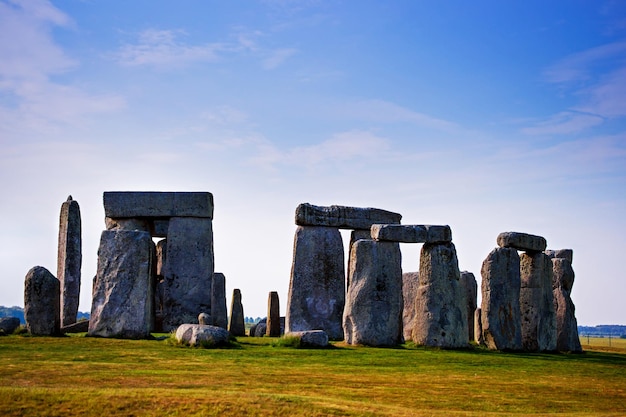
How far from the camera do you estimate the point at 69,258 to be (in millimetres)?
26688

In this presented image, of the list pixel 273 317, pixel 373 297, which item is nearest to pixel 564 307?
pixel 373 297

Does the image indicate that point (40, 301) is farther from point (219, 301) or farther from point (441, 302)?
point (441, 302)

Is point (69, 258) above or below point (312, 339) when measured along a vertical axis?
above

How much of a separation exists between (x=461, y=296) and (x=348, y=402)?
843 centimetres

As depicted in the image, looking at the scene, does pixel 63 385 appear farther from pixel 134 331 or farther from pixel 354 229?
pixel 354 229

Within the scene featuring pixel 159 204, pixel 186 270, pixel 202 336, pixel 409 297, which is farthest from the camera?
pixel 409 297

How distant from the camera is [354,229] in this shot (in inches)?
1014

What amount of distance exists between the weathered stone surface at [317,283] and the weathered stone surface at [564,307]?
5382mm

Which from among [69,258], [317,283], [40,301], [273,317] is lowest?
[273,317]

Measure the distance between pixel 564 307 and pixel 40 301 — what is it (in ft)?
40.6

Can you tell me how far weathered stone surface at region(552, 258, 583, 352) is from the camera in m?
23.3

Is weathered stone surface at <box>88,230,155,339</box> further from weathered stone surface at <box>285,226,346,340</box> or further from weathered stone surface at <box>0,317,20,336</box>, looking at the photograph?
weathered stone surface at <box>285,226,346,340</box>

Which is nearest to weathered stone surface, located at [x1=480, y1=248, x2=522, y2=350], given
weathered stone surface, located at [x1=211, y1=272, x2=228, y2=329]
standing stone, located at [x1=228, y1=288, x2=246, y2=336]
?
weathered stone surface, located at [x1=211, y1=272, x2=228, y2=329]

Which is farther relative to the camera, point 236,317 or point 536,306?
point 236,317
